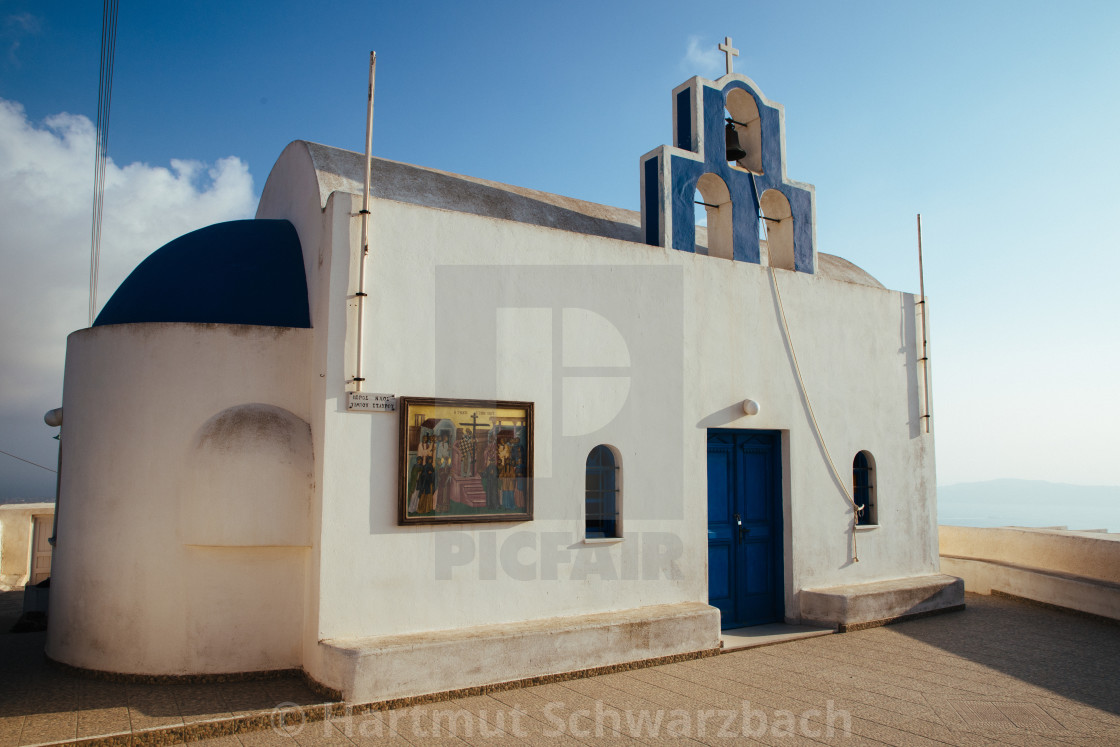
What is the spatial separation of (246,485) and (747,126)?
25.0 feet

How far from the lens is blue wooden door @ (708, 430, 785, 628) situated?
8.98 m

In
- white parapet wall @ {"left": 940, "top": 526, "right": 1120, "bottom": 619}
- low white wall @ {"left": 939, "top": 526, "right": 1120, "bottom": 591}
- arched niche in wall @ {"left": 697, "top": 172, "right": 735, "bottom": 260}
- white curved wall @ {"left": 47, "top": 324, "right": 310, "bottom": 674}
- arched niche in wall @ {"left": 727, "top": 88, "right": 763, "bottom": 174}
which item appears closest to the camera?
white curved wall @ {"left": 47, "top": 324, "right": 310, "bottom": 674}

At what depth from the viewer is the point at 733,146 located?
1020 centimetres

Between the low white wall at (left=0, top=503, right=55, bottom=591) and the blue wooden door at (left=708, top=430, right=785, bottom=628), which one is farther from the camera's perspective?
the low white wall at (left=0, top=503, right=55, bottom=591)

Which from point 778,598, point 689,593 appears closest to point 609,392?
point 689,593

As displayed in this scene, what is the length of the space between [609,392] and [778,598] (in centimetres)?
356

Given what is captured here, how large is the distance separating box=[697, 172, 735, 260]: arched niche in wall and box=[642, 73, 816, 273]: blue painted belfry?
0.01m

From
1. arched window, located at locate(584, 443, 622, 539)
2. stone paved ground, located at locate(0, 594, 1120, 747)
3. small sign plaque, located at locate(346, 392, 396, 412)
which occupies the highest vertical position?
small sign plaque, located at locate(346, 392, 396, 412)

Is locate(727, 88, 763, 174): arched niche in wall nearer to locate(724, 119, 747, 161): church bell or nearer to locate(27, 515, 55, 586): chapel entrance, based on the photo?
locate(724, 119, 747, 161): church bell

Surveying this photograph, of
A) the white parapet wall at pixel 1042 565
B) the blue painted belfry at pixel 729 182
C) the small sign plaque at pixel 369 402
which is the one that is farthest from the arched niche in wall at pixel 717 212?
the white parapet wall at pixel 1042 565

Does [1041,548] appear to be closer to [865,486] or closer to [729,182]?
[865,486]

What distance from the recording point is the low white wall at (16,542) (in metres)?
12.1

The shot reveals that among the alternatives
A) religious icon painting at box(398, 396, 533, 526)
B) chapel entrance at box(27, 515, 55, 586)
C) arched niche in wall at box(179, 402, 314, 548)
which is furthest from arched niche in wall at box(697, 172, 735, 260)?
chapel entrance at box(27, 515, 55, 586)

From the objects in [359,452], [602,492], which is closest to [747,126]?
[602,492]
